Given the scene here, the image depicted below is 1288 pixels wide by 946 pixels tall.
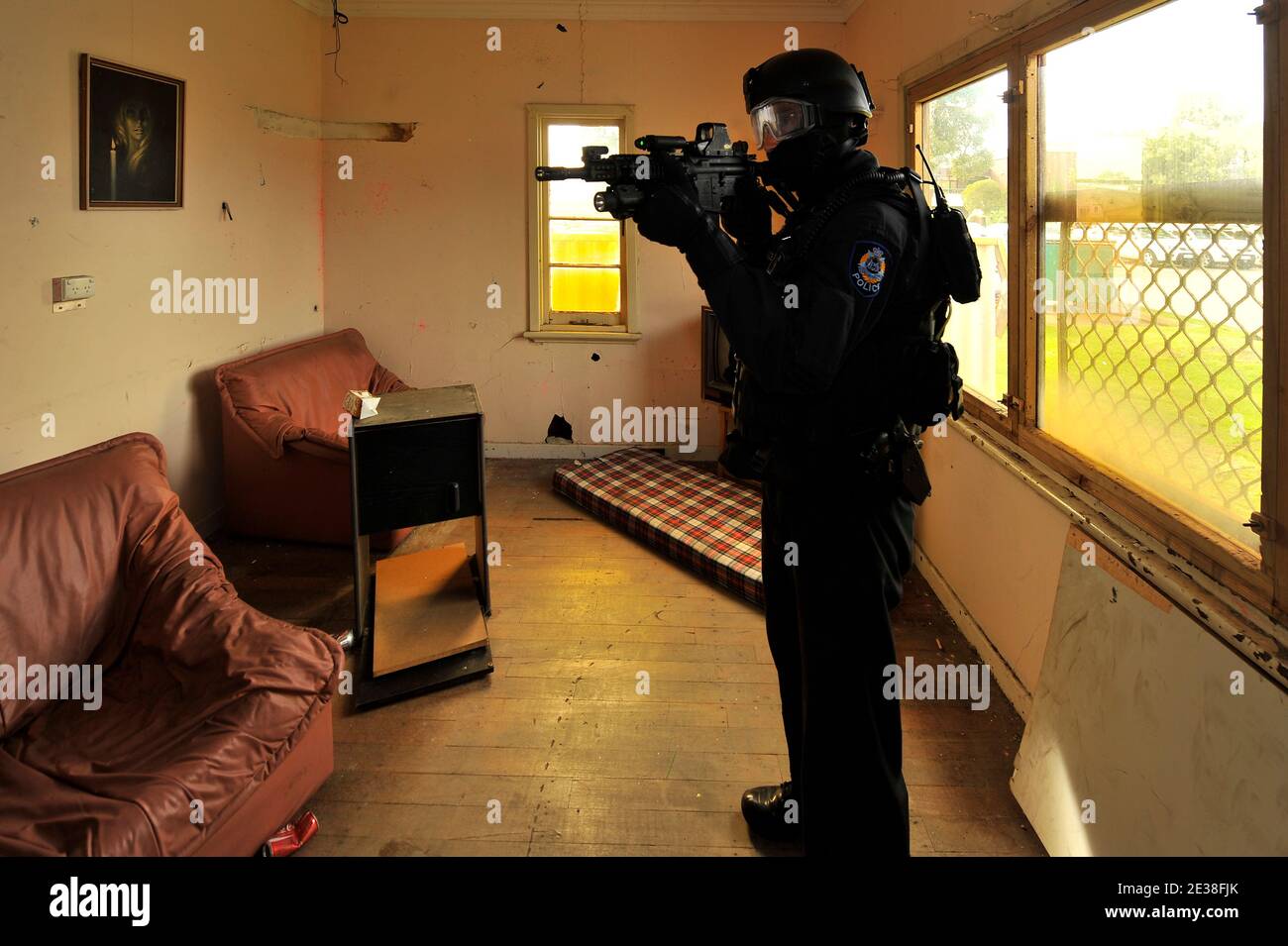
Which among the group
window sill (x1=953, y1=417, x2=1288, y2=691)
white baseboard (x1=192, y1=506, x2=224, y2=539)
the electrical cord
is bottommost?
white baseboard (x1=192, y1=506, x2=224, y2=539)

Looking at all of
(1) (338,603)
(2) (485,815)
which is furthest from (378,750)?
(1) (338,603)

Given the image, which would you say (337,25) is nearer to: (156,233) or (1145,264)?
(156,233)

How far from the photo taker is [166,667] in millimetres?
2062

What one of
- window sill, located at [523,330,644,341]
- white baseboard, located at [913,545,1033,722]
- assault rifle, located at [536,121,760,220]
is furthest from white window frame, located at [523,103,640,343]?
assault rifle, located at [536,121,760,220]

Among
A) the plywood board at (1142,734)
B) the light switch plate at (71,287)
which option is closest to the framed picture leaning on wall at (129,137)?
the light switch plate at (71,287)

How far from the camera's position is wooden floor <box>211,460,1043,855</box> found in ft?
6.62

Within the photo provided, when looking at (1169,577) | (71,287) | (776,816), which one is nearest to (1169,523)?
(1169,577)

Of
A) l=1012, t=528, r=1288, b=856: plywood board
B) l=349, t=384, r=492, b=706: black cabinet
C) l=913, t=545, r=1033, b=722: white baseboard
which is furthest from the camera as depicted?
l=349, t=384, r=492, b=706: black cabinet

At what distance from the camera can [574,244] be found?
5262 millimetres

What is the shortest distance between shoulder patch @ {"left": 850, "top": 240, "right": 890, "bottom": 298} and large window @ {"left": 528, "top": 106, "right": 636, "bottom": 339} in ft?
12.5

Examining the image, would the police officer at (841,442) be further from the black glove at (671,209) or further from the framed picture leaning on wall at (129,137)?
the framed picture leaning on wall at (129,137)

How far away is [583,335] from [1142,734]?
13.5 feet

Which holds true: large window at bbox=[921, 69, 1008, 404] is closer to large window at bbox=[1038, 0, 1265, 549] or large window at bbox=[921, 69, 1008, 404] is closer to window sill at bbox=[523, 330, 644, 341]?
large window at bbox=[1038, 0, 1265, 549]

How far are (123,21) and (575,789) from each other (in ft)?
10.5
